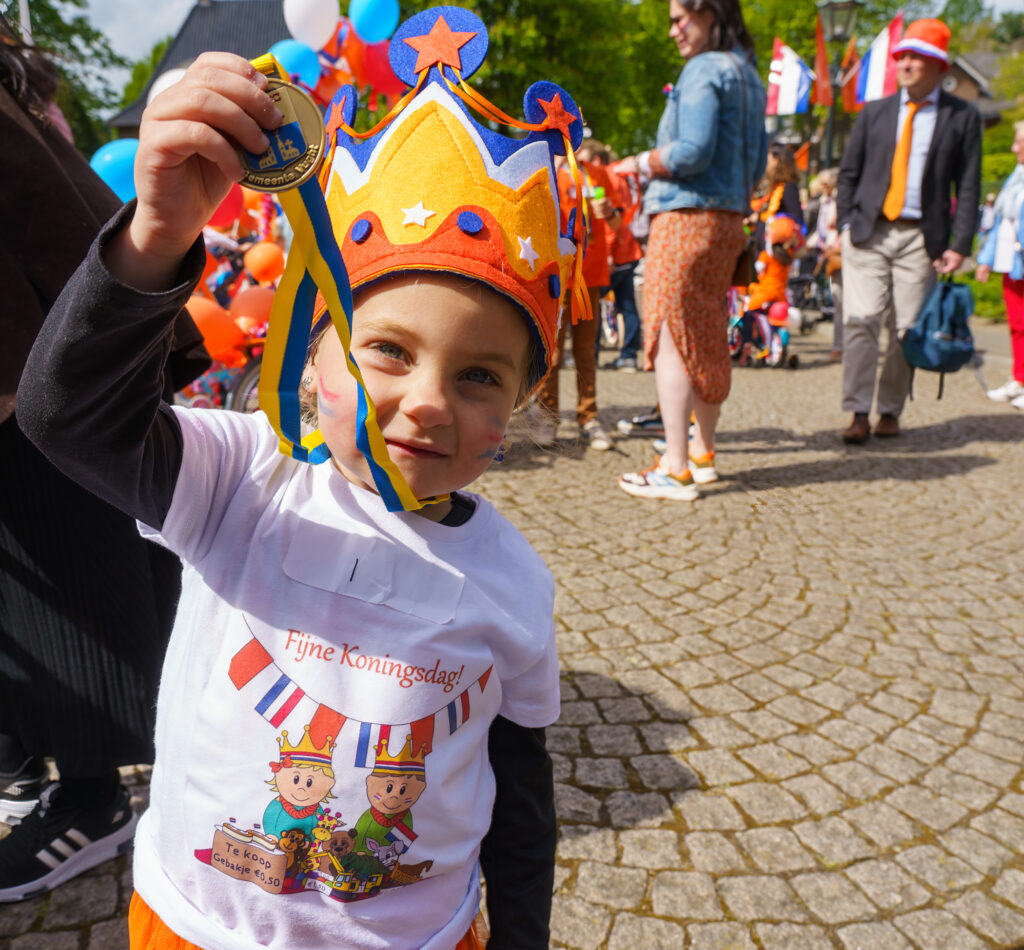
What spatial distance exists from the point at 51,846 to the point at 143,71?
169 feet

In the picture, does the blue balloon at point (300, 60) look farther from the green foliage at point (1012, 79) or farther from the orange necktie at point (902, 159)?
the green foliage at point (1012, 79)

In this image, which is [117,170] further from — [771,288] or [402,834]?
[771,288]

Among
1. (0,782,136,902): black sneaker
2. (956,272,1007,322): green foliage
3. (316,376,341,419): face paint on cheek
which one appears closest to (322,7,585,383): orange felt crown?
(316,376,341,419): face paint on cheek

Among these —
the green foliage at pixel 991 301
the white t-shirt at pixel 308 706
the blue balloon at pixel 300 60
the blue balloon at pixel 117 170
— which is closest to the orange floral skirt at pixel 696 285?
the blue balloon at pixel 117 170

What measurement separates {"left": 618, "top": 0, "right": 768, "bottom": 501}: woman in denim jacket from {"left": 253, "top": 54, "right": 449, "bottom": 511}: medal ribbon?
368 cm

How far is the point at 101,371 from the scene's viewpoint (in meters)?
0.79

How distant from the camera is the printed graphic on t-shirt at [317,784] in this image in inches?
41.1

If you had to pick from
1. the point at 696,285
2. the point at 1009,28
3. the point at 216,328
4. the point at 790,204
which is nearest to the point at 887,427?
the point at 696,285

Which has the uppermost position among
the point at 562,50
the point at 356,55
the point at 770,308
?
the point at 562,50

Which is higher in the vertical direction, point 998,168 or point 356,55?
point 356,55

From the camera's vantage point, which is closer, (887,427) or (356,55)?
(887,427)

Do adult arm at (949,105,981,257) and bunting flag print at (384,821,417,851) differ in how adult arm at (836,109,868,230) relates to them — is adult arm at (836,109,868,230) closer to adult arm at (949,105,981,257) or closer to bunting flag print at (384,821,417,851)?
adult arm at (949,105,981,257)

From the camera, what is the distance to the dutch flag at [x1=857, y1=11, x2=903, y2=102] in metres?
11.4

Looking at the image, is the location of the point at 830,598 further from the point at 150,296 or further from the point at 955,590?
the point at 150,296
